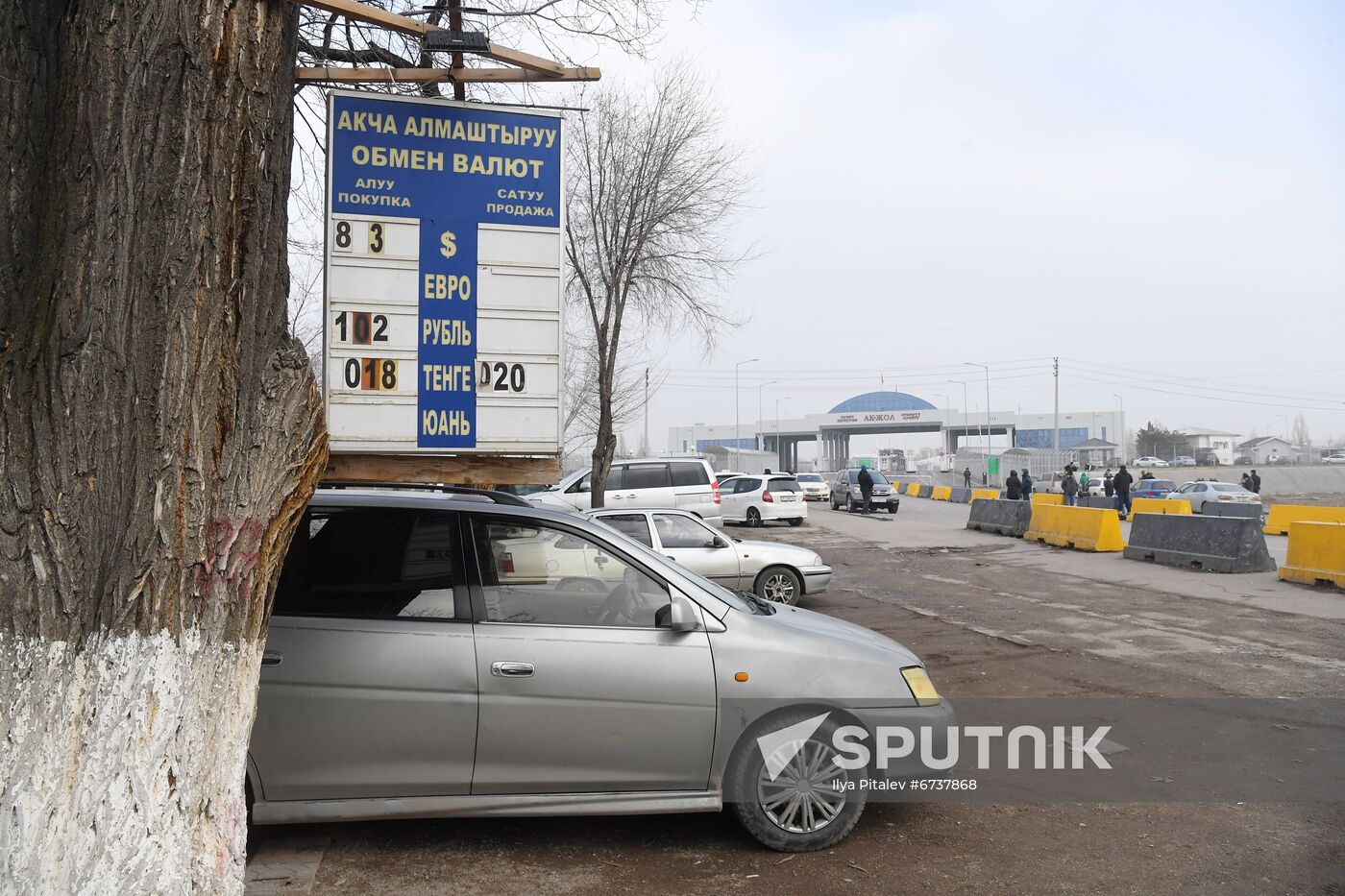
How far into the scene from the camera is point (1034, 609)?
12.4 m

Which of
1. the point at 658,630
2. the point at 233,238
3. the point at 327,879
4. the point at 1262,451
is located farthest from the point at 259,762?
the point at 1262,451

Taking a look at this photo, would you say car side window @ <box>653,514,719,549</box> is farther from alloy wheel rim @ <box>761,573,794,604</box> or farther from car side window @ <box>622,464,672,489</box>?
car side window @ <box>622,464,672,489</box>

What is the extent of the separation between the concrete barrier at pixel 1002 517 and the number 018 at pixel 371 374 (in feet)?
64.9

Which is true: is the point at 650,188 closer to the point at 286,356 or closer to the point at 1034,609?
the point at 1034,609

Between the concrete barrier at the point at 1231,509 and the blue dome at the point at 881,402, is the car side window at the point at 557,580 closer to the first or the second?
the concrete barrier at the point at 1231,509

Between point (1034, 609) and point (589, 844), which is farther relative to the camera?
point (1034, 609)

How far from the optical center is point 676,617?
15.1 ft

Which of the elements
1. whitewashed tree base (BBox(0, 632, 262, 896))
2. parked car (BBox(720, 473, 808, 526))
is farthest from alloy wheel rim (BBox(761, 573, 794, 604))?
parked car (BBox(720, 473, 808, 526))

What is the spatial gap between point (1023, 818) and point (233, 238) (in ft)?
15.1

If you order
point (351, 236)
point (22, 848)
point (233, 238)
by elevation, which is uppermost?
point (351, 236)

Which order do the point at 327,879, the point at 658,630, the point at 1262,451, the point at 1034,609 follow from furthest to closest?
1. the point at 1262,451
2. the point at 1034,609
3. the point at 658,630
4. the point at 327,879

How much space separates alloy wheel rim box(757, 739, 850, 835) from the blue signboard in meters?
2.65

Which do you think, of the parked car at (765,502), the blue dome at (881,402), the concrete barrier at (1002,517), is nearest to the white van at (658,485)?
the parked car at (765,502)

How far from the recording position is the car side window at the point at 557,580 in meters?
4.70
